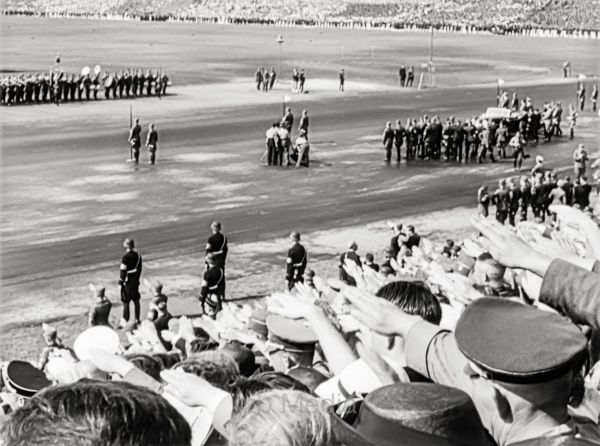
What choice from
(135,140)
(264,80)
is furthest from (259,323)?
(264,80)

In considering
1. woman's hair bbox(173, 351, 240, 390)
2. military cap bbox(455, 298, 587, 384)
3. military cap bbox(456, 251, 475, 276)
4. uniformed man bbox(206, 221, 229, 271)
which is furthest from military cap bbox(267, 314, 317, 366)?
uniformed man bbox(206, 221, 229, 271)

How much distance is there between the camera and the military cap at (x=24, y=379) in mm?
5809

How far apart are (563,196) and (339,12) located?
14646 centimetres

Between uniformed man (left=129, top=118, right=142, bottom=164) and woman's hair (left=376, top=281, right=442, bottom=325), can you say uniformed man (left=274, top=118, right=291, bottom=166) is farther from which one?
woman's hair (left=376, top=281, right=442, bottom=325)

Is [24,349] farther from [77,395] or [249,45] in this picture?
[249,45]

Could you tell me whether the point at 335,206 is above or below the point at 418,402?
below

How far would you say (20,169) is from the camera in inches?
1000

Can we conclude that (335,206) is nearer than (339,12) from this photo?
Yes

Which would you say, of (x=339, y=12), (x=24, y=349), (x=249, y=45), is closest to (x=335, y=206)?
(x=24, y=349)

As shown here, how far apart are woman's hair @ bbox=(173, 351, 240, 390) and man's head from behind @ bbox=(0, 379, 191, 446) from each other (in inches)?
50.0

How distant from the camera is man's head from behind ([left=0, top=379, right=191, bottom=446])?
2.19 m

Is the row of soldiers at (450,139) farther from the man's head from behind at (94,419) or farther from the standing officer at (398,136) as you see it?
the man's head from behind at (94,419)

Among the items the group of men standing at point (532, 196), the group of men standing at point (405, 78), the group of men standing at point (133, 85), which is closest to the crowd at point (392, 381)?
the group of men standing at point (532, 196)

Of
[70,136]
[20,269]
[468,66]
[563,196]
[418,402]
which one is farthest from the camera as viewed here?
[468,66]
